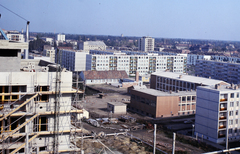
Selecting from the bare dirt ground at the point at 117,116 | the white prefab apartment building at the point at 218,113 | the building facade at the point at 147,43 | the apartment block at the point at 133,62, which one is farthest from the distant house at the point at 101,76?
the building facade at the point at 147,43

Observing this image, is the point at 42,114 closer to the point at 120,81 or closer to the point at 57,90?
the point at 57,90

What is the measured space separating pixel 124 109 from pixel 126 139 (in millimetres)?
5467

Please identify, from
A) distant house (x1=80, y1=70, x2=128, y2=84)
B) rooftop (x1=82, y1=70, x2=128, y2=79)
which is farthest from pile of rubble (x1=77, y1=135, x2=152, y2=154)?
rooftop (x1=82, y1=70, x2=128, y2=79)

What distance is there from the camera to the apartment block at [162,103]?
17.5 m

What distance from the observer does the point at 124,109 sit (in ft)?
61.3

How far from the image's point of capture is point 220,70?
3228 centimetres

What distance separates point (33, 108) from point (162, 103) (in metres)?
12.2

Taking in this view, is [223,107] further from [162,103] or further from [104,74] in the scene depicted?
[104,74]

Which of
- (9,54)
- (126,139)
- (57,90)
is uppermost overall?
(9,54)

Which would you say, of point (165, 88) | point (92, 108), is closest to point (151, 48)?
point (165, 88)

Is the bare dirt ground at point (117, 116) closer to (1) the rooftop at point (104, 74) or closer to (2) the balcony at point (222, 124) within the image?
(1) the rooftop at point (104, 74)

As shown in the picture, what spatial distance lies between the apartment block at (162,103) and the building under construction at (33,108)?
11366mm

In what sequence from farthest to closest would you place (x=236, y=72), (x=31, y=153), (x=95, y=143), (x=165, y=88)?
(x=236, y=72) → (x=165, y=88) → (x=95, y=143) → (x=31, y=153)

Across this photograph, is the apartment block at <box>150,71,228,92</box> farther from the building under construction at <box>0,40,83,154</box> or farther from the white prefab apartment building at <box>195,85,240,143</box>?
the building under construction at <box>0,40,83,154</box>
